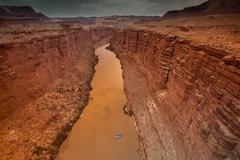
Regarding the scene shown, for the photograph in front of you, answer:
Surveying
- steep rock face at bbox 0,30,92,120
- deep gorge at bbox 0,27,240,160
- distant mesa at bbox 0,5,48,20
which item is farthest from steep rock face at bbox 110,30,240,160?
distant mesa at bbox 0,5,48,20

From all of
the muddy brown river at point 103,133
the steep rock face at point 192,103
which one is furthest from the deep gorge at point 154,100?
the muddy brown river at point 103,133

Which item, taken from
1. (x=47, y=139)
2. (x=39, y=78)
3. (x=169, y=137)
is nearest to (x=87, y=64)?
(x=39, y=78)

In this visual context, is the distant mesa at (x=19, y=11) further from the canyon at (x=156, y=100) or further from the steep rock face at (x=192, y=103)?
the steep rock face at (x=192, y=103)

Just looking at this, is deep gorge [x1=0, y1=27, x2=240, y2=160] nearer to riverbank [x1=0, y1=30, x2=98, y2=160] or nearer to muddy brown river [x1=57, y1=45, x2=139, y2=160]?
riverbank [x1=0, y1=30, x2=98, y2=160]

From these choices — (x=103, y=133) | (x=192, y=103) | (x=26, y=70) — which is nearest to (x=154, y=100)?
(x=103, y=133)

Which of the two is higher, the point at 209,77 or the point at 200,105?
the point at 209,77

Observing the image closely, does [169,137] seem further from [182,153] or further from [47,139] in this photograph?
[47,139]
